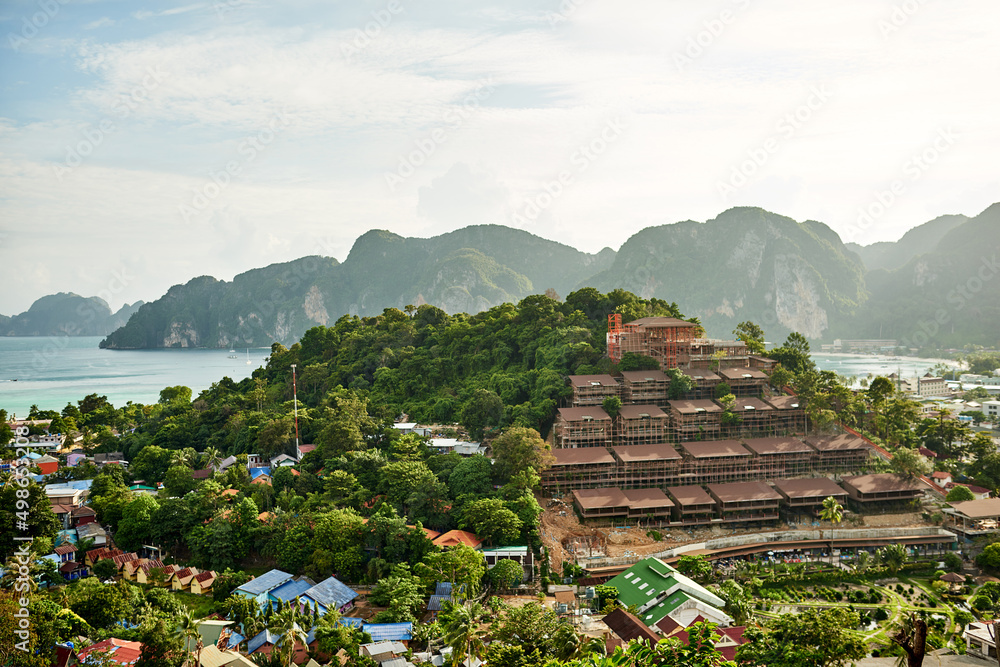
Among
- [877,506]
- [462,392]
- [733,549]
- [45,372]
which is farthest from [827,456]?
[45,372]

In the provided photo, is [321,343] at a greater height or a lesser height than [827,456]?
greater

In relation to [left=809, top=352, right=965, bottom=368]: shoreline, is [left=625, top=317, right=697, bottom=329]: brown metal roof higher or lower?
higher

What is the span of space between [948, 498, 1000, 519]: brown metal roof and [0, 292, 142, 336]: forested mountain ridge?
15948cm

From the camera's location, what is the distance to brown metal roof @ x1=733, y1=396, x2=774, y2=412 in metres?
30.2

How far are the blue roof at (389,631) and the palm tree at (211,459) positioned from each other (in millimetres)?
15360

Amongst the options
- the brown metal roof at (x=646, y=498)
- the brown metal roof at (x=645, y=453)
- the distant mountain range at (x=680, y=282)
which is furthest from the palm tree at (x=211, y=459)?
the distant mountain range at (x=680, y=282)

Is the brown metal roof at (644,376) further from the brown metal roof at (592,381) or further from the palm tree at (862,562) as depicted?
the palm tree at (862,562)

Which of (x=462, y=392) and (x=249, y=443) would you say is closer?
(x=249, y=443)

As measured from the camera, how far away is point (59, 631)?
14.7 m

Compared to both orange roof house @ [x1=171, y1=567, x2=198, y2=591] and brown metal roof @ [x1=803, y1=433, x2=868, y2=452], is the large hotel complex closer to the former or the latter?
brown metal roof @ [x1=803, y1=433, x2=868, y2=452]

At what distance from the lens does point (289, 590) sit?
19.0 metres

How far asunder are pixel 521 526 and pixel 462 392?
13456 millimetres

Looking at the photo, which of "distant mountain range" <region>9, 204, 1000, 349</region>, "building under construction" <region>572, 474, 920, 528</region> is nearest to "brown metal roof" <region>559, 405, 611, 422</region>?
"building under construction" <region>572, 474, 920, 528</region>

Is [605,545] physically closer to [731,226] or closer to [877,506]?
[877,506]
